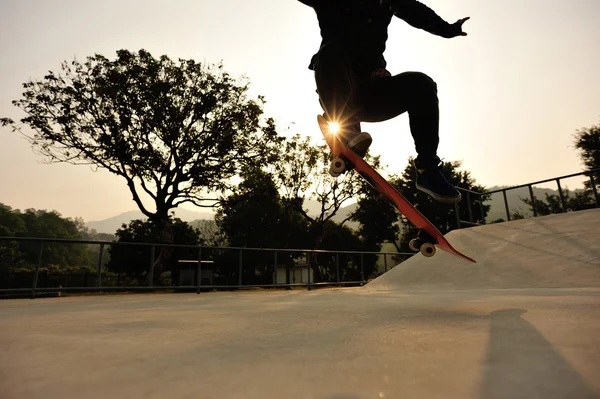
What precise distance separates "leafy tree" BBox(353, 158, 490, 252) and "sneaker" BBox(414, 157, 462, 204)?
2243 cm

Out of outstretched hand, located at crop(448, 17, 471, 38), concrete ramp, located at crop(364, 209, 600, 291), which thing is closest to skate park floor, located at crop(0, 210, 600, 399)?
outstretched hand, located at crop(448, 17, 471, 38)

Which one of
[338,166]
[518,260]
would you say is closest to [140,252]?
[518,260]

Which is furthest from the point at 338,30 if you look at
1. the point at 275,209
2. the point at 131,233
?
the point at 131,233

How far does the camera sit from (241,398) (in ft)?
2.36

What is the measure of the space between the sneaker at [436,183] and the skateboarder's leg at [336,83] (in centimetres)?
53

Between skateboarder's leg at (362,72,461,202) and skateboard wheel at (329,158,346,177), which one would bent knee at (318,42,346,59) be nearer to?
skateboarder's leg at (362,72,461,202)

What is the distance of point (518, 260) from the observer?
5289mm

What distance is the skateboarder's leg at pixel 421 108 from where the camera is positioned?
8.23 ft

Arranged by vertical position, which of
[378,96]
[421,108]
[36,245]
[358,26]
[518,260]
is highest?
[36,245]

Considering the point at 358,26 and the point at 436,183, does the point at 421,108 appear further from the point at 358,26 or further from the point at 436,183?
the point at 358,26

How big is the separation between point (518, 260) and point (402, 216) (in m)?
22.4

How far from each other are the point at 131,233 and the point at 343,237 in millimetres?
18103

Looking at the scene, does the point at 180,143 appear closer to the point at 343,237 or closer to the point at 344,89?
the point at 344,89

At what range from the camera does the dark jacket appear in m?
2.47
